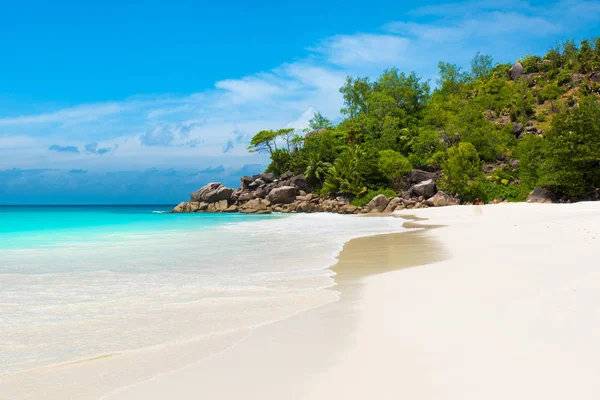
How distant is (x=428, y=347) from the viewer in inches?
133

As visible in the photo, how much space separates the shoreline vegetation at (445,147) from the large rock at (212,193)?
0.47 ft

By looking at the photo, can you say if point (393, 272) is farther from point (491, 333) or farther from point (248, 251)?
point (248, 251)

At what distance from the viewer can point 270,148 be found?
2415 inches

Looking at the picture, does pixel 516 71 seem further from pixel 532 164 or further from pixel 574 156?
pixel 574 156

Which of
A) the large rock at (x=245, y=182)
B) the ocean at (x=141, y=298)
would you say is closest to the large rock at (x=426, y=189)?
the large rock at (x=245, y=182)

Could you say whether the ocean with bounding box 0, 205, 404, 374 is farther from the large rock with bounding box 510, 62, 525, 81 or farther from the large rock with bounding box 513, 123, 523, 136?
the large rock with bounding box 510, 62, 525, 81

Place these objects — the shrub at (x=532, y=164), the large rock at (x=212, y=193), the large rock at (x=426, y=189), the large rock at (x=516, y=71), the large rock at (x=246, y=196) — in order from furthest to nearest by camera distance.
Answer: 1. the large rock at (x=516, y=71)
2. the large rock at (x=212, y=193)
3. the large rock at (x=246, y=196)
4. the large rock at (x=426, y=189)
5. the shrub at (x=532, y=164)

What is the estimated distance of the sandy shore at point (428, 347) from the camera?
271 centimetres

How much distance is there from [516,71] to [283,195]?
50.2 meters

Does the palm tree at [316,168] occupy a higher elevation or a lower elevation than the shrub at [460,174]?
higher

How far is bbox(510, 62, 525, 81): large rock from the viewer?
7249cm

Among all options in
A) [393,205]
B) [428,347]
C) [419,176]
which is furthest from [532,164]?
[428,347]

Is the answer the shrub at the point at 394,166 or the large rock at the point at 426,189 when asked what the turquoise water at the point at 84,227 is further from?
the shrub at the point at 394,166

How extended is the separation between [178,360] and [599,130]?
3268cm
